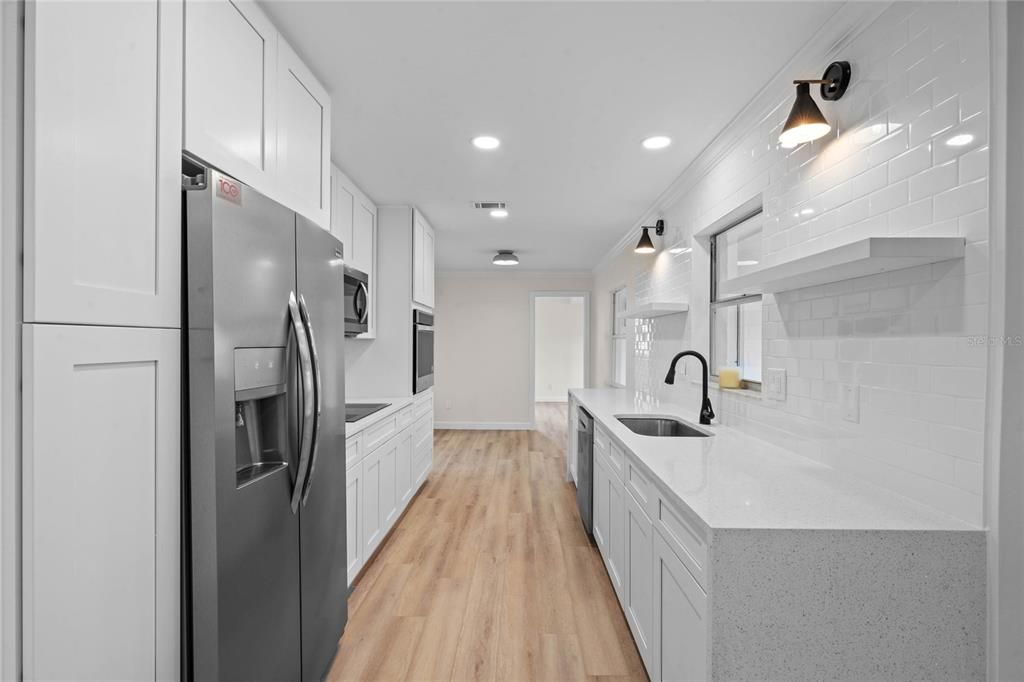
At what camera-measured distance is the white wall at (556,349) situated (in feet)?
34.4

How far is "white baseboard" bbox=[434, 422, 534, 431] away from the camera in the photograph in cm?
766

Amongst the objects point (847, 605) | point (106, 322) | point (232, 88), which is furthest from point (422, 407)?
point (847, 605)

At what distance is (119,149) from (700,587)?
1.70m

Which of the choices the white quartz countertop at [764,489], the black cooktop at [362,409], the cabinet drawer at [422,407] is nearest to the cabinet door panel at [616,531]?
the white quartz countertop at [764,489]

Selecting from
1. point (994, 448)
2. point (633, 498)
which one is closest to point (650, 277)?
point (633, 498)

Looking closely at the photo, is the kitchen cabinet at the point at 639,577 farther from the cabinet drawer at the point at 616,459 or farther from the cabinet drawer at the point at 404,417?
the cabinet drawer at the point at 404,417

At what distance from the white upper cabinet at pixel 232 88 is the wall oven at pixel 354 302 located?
1.46 m

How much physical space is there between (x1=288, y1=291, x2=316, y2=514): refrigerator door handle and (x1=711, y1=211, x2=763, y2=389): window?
1956 millimetres

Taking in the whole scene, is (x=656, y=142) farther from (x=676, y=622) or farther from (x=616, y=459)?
(x=676, y=622)

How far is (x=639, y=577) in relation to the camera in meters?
2.00

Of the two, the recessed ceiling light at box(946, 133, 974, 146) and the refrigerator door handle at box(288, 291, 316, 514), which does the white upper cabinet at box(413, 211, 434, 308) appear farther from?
the recessed ceiling light at box(946, 133, 974, 146)

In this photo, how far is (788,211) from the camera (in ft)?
6.84

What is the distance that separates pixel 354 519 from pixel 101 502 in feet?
5.71

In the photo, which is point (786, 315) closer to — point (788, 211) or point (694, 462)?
point (788, 211)
